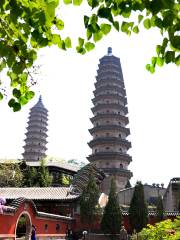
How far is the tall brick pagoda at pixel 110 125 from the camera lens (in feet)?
158

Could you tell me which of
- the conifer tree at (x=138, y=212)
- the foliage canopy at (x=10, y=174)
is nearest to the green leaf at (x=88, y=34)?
the conifer tree at (x=138, y=212)

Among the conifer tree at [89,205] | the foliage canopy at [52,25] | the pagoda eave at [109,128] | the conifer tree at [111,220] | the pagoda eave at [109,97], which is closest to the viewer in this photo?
the foliage canopy at [52,25]

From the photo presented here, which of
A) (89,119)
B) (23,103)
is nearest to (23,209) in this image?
(23,103)

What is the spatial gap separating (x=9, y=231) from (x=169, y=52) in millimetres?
20328

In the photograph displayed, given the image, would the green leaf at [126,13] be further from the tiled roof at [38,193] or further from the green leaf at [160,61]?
the tiled roof at [38,193]

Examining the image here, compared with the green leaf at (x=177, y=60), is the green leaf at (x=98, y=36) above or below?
above

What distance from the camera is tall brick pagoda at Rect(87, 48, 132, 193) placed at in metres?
48.0

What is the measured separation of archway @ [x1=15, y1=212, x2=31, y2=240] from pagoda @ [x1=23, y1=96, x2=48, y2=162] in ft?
116

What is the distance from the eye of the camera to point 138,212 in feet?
98.3

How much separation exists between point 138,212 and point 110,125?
20371mm

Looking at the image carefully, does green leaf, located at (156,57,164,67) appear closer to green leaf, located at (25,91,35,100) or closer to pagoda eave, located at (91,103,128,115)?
green leaf, located at (25,91,35,100)

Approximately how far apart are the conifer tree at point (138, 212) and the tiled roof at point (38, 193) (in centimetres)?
488

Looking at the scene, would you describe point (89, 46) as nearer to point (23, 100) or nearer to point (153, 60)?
point (153, 60)

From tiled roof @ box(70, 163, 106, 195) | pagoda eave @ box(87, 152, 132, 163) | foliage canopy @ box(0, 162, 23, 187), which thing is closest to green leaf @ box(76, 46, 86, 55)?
tiled roof @ box(70, 163, 106, 195)
